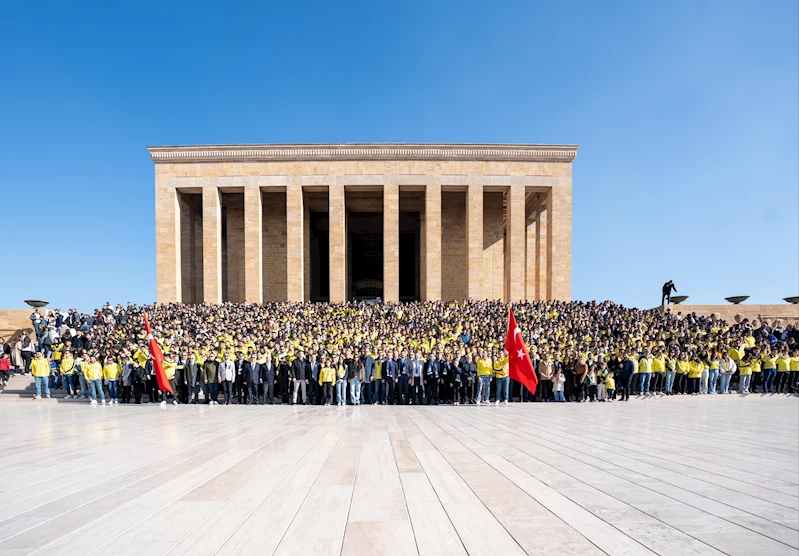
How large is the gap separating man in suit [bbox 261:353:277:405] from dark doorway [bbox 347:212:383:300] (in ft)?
86.3

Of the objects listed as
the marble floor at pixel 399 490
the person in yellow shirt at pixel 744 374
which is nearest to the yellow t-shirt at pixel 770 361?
the person in yellow shirt at pixel 744 374

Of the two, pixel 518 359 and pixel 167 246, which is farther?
pixel 167 246

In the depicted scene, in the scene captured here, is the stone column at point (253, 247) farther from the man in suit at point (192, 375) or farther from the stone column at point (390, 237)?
the man in suit at point (192, 375)

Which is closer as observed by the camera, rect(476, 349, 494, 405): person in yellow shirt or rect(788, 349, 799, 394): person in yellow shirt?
rect(476, 349, 494, 405): person in yellow shirt

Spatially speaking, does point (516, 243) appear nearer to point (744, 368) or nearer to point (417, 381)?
point (744, 368)

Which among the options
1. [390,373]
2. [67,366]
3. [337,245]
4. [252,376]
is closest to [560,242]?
[337,245]

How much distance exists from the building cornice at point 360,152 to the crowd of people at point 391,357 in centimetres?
1366

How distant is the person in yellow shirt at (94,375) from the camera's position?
47.0 feet

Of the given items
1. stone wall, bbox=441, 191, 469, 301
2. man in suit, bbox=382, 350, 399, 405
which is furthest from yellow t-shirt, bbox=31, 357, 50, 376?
stone wall, bbox=441, 191, 469, 301

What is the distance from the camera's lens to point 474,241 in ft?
105

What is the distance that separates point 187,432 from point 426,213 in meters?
25.4

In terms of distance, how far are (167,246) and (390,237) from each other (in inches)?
597

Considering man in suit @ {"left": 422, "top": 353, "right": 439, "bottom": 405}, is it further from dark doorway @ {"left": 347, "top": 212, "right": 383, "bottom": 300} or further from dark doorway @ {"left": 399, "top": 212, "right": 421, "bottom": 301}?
dark doorway @ {"left": 347, "top": 212, "right": 383, "bottom": 300}

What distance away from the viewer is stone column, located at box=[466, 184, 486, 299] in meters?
31.9
